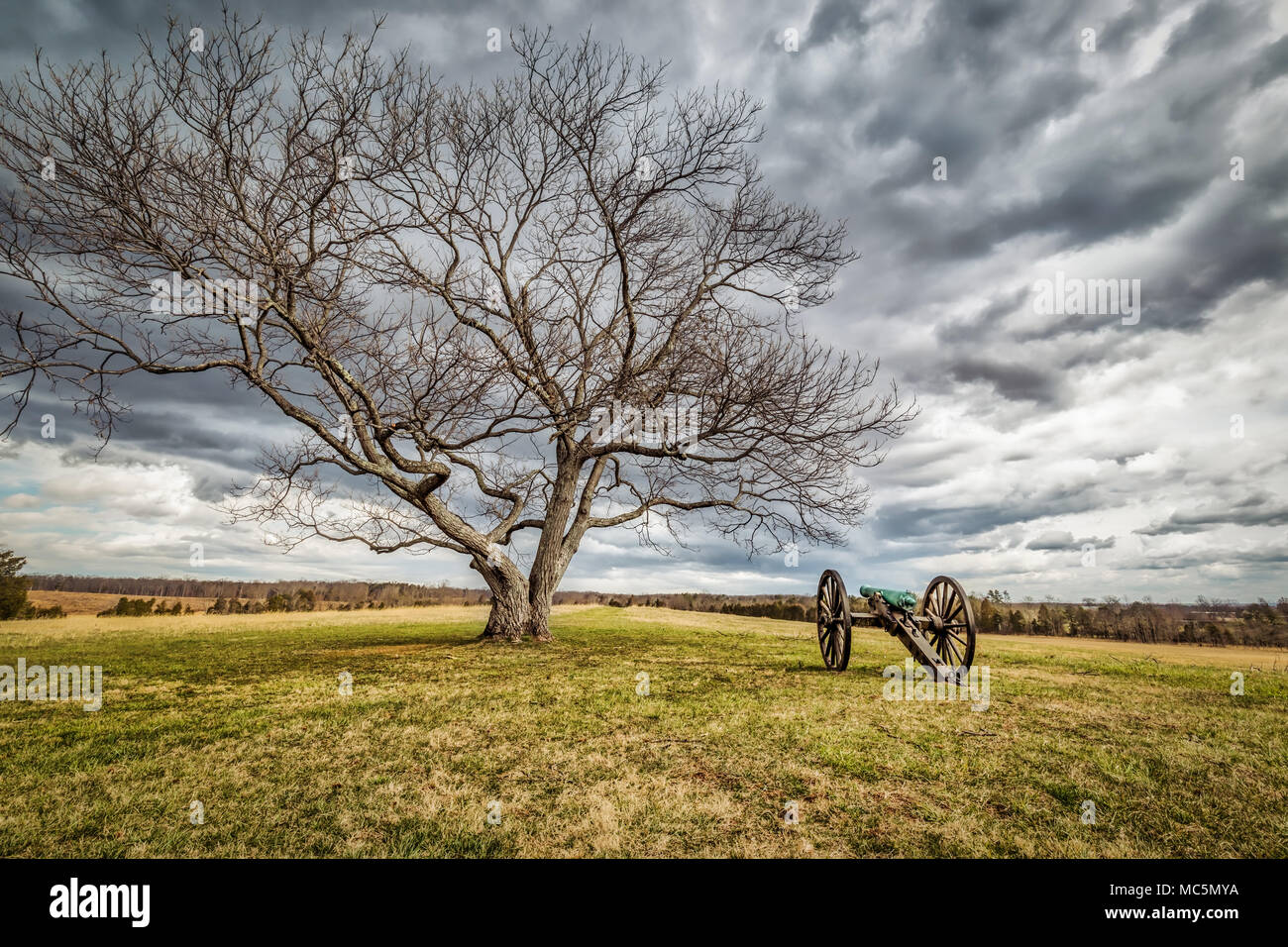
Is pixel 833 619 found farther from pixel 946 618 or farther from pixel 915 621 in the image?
pixel 946 618

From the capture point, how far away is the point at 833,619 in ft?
32.7

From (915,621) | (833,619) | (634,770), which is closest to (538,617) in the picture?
(833,619)

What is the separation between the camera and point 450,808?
11.6 feet

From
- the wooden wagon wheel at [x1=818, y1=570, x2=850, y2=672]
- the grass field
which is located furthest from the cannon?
the grass field

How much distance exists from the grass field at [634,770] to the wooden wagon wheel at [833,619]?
1.13 m

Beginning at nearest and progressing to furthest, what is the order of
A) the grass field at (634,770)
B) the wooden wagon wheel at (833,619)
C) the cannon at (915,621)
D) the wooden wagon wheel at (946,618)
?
the grass field at (634,770), the cannon at (915,621), the wooden wagon wheel at (946,618), the wooden wagon wheel at (833,619)

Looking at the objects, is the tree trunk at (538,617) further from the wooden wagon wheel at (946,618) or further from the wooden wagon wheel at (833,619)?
the wooden wagon wheel at (946,618)

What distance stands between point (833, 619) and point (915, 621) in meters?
1.46

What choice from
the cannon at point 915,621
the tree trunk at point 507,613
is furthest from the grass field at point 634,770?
the tree trunk at point 507,613

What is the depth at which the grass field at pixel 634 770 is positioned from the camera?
313cm

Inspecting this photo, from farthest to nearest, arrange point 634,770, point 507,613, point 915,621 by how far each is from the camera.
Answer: point 507,613 → point 915,621 → point 634,770

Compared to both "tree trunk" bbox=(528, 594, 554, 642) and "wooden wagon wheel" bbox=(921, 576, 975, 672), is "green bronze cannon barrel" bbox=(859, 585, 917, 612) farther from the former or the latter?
"tree trunk" bbox=(528, 594, 554, 642)
